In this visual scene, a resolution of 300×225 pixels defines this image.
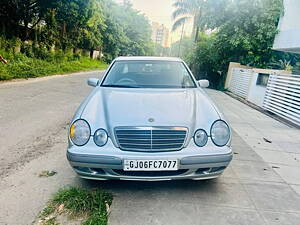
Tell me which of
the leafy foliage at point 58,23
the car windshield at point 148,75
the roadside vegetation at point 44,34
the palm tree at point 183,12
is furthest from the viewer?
the palm tree at point 183,12

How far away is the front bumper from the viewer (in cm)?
252

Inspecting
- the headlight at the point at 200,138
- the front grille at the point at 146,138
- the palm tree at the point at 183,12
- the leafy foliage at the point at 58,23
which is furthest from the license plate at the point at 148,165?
the palm tree at the point at 183,12

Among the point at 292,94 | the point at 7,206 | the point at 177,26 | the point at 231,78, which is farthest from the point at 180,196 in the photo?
the point at 177,26

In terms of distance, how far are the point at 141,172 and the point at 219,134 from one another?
0.95m

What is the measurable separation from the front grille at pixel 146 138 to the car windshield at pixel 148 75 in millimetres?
1270

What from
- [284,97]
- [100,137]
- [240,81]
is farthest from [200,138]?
[240,81]

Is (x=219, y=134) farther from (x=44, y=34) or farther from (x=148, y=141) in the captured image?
(x=44, y=34)

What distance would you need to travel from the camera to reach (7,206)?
256 centimetres

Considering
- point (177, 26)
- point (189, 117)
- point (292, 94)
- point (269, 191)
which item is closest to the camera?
point (189, 117)

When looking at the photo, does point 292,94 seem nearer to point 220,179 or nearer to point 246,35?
point 220,179

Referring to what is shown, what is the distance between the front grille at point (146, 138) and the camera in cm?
256

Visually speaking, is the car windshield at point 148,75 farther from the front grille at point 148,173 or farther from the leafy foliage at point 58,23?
the leafy foliage at point 58,23

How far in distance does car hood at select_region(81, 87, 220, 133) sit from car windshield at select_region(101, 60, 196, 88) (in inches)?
16.9

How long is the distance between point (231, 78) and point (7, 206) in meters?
14.8
